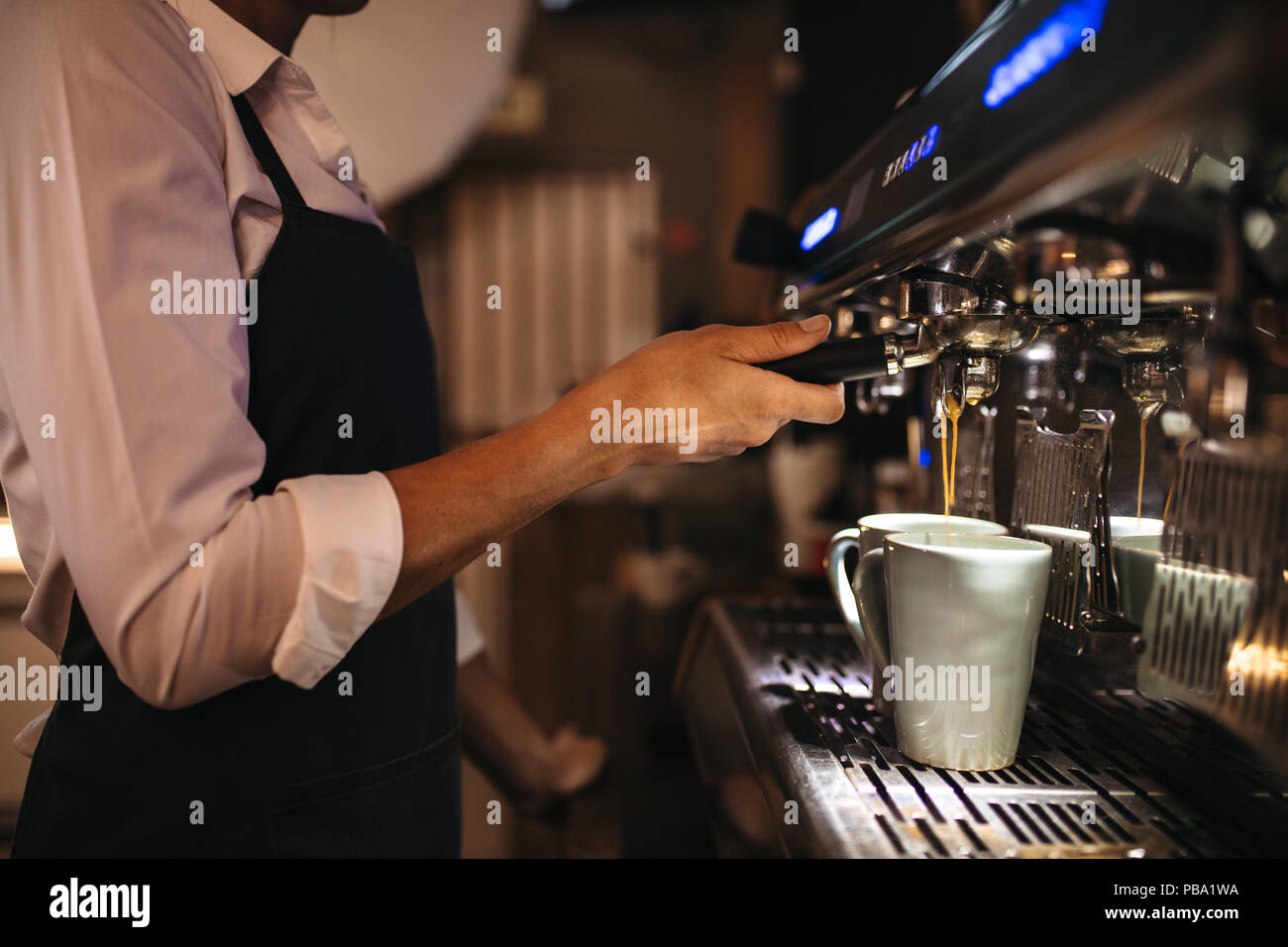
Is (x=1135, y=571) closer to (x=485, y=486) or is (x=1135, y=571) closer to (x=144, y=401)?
(x=485, y=486)

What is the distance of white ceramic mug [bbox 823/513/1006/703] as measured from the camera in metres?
0.69

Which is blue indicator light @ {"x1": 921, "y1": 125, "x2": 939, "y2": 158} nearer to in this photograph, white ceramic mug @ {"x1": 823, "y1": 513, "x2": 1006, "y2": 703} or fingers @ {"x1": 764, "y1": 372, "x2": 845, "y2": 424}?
fingers @ {"x1": 764, "y1": 372, "x2": 845, "y2": 424}

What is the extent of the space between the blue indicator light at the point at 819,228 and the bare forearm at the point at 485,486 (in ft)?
1.13

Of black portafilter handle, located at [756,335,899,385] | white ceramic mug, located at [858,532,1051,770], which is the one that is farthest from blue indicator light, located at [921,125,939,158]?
white ceramic mug, located at [858,532,1051,770]

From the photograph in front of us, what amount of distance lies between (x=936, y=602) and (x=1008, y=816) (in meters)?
0.15

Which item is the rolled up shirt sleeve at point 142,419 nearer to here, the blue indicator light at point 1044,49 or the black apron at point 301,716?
the black apron at point 301,716

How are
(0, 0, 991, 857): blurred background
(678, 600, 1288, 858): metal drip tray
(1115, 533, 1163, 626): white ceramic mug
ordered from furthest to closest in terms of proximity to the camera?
(0, 0, 991, 857): blurred background → (1115, 533, 1163, 626): white ceramic mug → (678, 600, 1288, 858): metal drip tray

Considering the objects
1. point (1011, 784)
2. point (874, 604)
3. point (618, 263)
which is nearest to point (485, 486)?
point (874, 604)

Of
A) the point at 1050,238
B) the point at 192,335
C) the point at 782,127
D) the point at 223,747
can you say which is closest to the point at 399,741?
the point at 223,747

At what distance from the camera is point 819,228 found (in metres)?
0.88

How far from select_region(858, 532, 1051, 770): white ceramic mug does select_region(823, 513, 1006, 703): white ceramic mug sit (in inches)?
1.7

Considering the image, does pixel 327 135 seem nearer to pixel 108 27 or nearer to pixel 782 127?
pixel 108 27

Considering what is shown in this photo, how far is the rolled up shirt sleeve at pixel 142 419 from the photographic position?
0.54 metres

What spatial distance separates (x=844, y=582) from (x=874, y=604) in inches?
2.4
